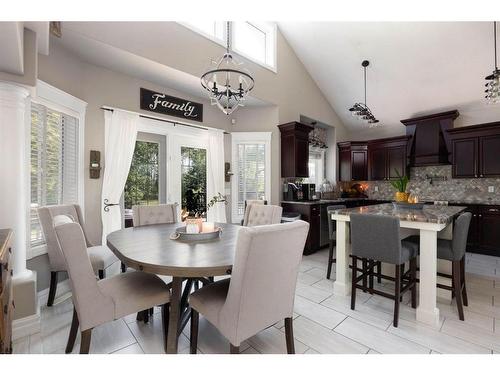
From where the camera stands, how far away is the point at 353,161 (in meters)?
6.10

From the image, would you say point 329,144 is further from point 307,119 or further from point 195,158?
point 195,158

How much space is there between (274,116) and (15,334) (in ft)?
14.4

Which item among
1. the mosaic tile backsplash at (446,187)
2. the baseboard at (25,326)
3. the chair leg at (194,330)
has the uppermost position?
the mosaic tile backsplash at (446,187)

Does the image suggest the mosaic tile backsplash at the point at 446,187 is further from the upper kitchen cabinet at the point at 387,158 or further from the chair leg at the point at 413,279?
the chair leg at the point at 413,279

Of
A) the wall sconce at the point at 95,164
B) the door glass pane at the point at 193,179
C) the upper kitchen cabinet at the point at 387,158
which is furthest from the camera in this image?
the upper kitchen cabinet at the point at 387,158

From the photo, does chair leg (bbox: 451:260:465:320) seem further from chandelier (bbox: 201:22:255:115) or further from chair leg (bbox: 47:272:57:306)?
chair leg (bbox: 47:272:57:306)

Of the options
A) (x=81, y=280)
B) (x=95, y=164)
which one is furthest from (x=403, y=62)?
(x=81, y=280)

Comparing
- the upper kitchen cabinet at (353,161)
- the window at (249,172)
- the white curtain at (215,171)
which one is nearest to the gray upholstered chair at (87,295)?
the white curtain at (215,171)

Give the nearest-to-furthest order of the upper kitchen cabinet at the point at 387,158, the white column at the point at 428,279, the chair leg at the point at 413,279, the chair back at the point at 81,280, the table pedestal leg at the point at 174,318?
the chair back at the point at 81,280 < the table pedestal leg at the point at 174,318 < the white column at the point at 428,279 < the chair leg at the point at 413,279 < the upper kitchen cabinet at the point at 387,158

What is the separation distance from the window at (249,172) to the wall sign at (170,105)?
0.90 meters

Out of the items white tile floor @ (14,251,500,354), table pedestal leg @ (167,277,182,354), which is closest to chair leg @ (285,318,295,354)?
white tile floor @ (14,251,500,354)

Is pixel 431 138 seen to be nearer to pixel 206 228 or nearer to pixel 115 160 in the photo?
pixel 206 228

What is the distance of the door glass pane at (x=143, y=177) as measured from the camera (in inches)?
141
